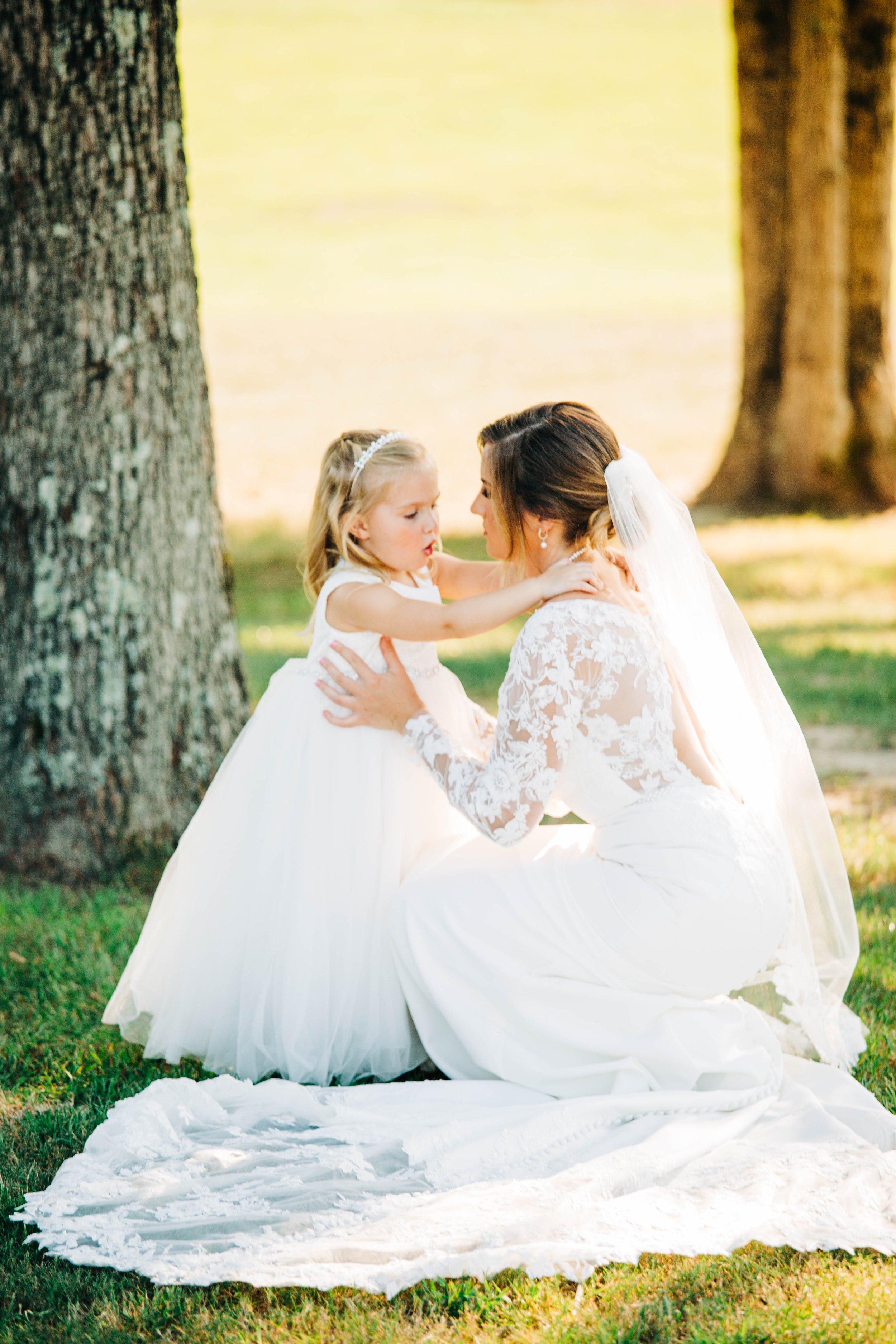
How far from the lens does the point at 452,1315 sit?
2.61 metres

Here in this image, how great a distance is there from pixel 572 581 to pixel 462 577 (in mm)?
860

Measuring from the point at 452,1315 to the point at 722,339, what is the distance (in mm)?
23597

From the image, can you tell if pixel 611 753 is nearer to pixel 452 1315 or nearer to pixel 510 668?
pixel 510 668

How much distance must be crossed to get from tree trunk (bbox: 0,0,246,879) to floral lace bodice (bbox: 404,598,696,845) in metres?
1.71

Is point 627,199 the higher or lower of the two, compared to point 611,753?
higher

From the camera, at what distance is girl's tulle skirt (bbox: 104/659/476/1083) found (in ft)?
11.6

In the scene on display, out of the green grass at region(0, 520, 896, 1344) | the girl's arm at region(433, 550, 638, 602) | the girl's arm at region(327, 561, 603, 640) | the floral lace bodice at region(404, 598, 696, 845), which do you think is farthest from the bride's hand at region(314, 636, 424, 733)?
the green grass at region(0, 520, 896, 1344)

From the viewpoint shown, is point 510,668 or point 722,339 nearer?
point 510,668

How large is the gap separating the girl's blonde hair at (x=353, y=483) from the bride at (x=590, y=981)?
0.28 metres

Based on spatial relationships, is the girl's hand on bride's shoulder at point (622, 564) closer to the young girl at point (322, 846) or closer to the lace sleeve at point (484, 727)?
the young girl at point (322, 846)

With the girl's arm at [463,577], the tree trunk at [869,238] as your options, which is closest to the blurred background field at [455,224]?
the tree trunk at [869,238]

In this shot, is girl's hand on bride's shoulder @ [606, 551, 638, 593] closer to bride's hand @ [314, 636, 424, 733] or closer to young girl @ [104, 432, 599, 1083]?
young girl @ [104, 432, 599, 1083]

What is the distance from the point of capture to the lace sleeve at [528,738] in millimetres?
3244

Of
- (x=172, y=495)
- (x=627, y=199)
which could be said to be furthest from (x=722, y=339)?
(x=172, y=495)
